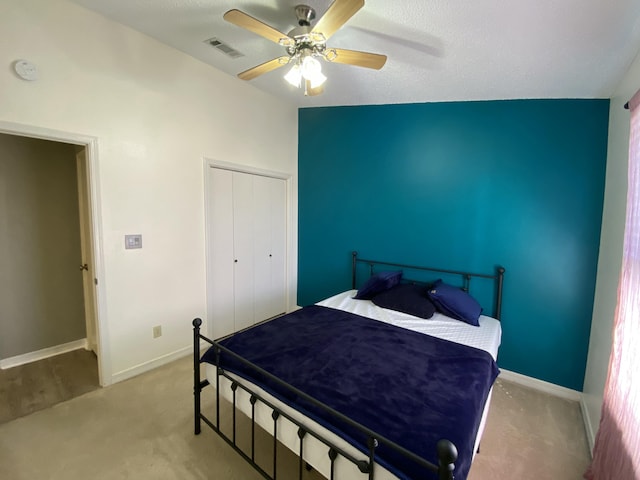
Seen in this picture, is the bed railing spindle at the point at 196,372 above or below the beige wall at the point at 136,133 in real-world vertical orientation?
below

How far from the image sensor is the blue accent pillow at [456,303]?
8.39ft

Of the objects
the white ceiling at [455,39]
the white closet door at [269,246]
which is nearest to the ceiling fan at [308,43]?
the white ceiling at [455,39]

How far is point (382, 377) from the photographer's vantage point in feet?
5.39

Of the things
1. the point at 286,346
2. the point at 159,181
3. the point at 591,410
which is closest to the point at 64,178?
the point at 159,181

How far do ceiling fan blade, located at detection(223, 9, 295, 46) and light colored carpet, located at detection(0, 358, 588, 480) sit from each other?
2.57 metres

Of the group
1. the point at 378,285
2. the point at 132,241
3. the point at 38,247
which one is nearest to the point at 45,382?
the point at 38,247

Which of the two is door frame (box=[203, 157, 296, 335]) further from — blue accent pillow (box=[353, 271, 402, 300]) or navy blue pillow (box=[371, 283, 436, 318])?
navy blue pillow (box=[371, 283, 436, 318])

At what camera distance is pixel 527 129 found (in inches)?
103

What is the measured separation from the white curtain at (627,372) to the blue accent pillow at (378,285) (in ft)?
5.69

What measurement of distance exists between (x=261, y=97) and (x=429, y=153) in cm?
208

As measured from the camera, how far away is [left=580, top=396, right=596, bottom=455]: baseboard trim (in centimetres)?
198

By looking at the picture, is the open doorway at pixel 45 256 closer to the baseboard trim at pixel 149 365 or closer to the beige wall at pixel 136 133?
the baseboard trim at pixel 149 365

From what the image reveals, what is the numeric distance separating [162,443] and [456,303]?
2.50 metres

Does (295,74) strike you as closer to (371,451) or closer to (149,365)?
(371,451)
